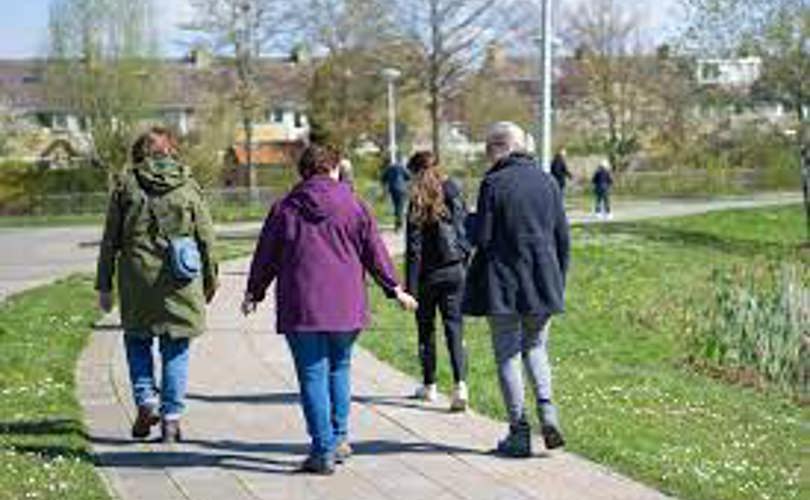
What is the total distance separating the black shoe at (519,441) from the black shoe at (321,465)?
A: 1.03m

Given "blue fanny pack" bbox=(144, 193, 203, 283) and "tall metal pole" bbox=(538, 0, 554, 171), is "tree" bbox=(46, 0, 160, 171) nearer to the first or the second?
"tall metal pole" bbox=(538, 0, 554, 171)

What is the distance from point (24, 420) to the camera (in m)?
9.55

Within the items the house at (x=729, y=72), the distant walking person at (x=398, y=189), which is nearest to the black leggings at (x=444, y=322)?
the distant walking person at (x=398, y=189)

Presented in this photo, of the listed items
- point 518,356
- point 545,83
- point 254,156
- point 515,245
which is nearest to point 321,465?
point 518,356

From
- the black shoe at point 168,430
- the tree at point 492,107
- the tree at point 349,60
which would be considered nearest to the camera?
the black shoe at point 168,430

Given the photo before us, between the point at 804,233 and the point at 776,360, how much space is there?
2245 cm

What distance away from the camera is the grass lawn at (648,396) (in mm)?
8125

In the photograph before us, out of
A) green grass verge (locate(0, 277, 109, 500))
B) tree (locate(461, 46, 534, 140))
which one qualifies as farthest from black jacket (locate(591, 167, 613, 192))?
green grass verge (locate(0, 277, 109, 500))

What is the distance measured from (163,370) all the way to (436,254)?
2260 mm

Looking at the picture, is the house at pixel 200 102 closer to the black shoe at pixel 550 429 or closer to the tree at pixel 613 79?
the tree at pixel 613 79

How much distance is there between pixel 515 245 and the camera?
8250mm

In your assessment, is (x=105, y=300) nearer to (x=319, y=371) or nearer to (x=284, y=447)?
(x=284, y=447)

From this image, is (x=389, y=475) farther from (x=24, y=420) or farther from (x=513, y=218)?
(x=24, y=420)

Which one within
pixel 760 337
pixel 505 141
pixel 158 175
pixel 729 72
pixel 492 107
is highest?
pixel 729 72
